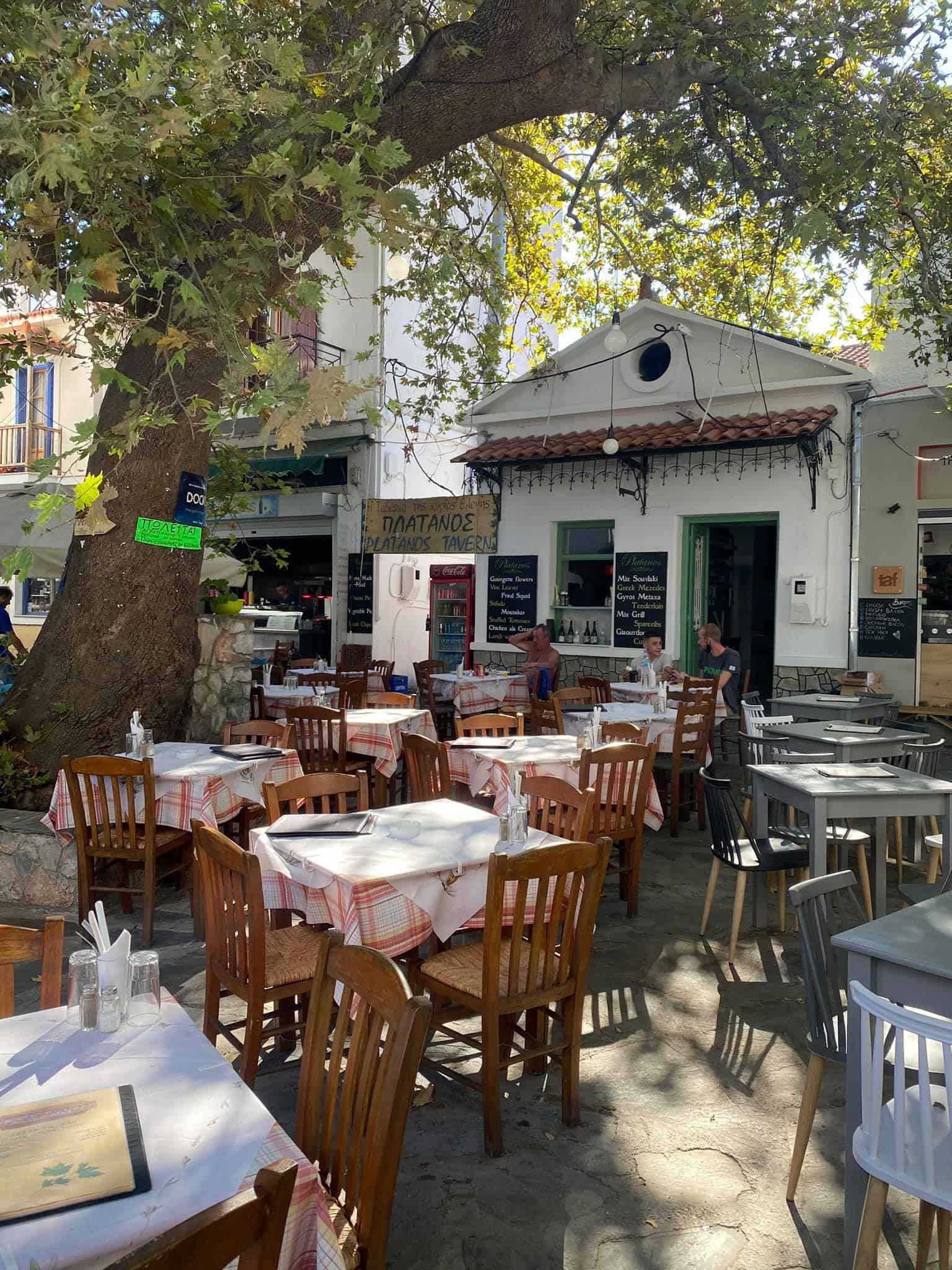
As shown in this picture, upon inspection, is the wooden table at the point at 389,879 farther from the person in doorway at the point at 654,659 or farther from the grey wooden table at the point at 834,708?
the person in doorway at the point at 654,659

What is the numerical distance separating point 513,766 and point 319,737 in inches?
76.9

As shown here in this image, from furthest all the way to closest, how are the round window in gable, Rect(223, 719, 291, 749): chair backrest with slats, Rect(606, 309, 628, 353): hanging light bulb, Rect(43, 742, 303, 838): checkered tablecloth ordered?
the round window in gable
Rect(606, 309, 628, 353): hanging light bulb
Rect(223, 719, 291, 749): chair backrest with slats
Rect(43, 742, 303, 838): checkered tablecloth

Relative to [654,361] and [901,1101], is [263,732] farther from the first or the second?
[654,361]

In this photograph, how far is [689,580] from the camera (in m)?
11.2

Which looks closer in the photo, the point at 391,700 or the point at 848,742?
the point at 848,742

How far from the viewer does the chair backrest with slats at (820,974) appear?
2541 millimetres

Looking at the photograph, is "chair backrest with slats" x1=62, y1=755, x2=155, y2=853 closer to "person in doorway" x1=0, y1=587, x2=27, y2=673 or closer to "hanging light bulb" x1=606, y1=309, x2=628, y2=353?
"person in doorway" x1=0, y1=587, x2=27, y2=673

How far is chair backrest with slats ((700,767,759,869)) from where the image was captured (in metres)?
4.35

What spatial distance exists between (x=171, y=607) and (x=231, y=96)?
3225mm

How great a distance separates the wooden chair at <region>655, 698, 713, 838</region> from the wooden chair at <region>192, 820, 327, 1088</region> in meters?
4.05

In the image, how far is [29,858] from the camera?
512 centimetres

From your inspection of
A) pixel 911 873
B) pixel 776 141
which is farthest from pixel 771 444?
pixel 911 873

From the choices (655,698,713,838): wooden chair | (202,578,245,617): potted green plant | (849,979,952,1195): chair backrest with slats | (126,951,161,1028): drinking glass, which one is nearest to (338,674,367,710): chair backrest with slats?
(202,578,245,617): potted green plant

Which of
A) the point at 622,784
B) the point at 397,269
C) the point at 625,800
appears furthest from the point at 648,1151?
the point at 397,269
